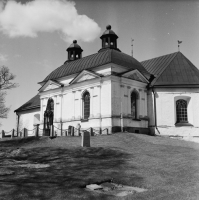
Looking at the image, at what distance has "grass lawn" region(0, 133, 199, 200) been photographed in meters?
8.01

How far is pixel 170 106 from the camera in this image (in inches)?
1070

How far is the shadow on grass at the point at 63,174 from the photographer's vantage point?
312 inches

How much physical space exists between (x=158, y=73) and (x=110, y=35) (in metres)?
7.48

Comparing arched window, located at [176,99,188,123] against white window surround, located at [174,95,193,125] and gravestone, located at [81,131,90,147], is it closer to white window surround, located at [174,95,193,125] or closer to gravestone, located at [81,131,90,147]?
white window surround, located at [174,95,193,125]

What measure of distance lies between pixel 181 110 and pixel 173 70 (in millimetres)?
4580

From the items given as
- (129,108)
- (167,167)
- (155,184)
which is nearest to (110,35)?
(129,108)

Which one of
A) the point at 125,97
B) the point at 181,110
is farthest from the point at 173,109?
the point at 125,97

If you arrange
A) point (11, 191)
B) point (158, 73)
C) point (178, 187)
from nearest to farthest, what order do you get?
point (11, 191) < point (178, 187) < point (158, 73)

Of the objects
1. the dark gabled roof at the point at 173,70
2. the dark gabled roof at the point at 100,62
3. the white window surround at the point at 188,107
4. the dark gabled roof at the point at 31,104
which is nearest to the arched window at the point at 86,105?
the dark gabled roof at the point at 100,62

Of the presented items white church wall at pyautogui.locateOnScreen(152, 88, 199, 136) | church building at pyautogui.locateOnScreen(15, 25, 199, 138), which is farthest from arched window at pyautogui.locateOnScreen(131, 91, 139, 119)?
white church wall at pyautogui.locateOnScreen(152, 88, 199, 136)

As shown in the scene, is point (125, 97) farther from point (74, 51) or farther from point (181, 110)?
point (74, 51)

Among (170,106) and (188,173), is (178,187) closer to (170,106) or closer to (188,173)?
(188,173)

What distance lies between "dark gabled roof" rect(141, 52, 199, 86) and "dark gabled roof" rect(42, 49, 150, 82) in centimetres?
181

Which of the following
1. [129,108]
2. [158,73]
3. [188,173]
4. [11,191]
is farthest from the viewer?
[158,73]
